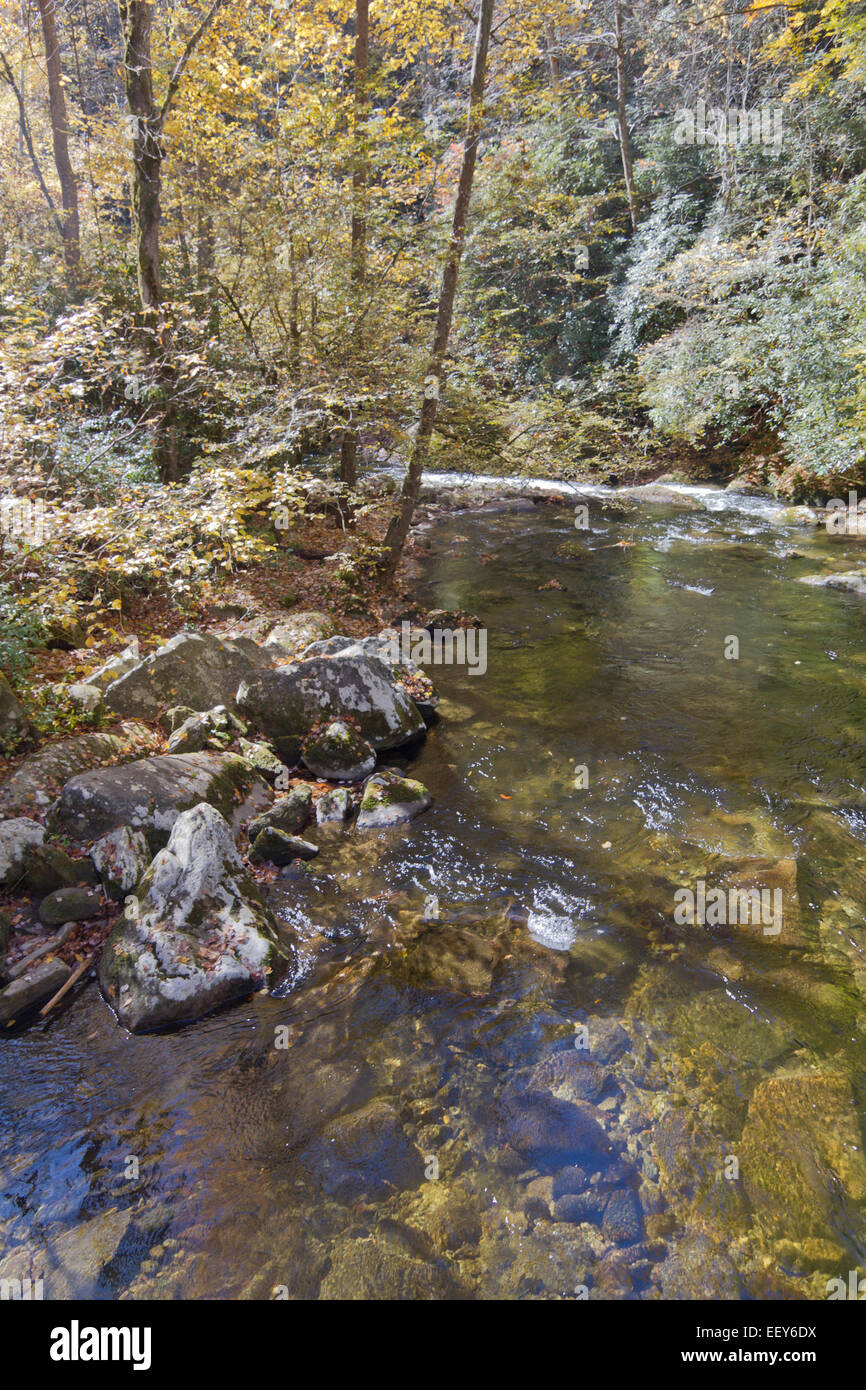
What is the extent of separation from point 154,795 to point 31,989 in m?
1.64

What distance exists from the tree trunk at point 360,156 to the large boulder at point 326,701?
391 centimetres

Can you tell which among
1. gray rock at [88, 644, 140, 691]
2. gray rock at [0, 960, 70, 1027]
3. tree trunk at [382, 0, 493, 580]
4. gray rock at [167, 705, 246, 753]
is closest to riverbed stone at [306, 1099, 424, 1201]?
gray rock at [0, 960, 70, 1027]

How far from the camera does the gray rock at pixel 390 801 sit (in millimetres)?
6301

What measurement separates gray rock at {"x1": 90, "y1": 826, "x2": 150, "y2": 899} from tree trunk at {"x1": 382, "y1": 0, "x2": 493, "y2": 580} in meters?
7.40

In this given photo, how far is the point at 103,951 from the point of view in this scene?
4465 millimetres

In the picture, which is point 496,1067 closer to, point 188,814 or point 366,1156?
point 366,1156

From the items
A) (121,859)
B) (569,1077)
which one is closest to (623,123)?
(121,859)

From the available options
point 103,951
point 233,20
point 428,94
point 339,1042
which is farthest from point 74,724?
point 428,94

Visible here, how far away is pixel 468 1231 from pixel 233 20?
1614 centimetres

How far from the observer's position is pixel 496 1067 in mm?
A: 3971

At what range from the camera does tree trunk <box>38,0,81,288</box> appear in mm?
15756

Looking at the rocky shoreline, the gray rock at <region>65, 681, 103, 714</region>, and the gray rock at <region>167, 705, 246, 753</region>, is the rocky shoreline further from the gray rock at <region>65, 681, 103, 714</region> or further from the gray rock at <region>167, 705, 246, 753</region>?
the gray rock at <region>65, 681, 103, 714</region>

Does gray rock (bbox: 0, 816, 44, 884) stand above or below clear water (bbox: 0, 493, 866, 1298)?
above

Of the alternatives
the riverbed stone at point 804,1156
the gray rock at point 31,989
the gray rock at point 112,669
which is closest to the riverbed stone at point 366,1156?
the riverbed stone at point 804,1156
